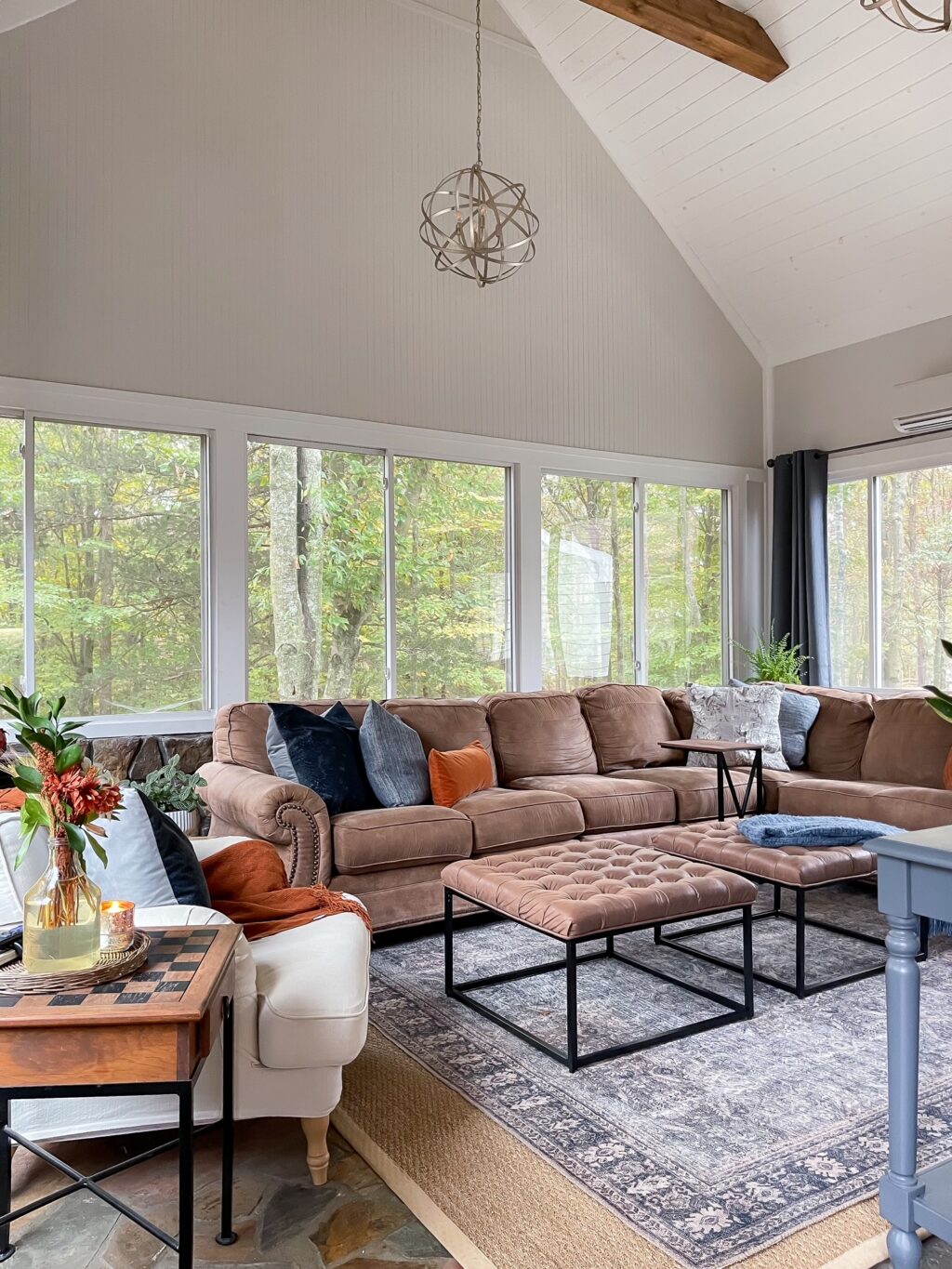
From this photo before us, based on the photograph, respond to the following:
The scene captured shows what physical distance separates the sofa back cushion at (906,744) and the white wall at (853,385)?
6.35 feet

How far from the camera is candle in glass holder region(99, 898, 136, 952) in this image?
177cm

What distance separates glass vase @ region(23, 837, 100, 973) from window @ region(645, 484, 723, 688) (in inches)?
200

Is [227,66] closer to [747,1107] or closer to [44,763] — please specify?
[44,763]

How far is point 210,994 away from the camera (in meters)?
1.65

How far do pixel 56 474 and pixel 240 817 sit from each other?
1.93 m

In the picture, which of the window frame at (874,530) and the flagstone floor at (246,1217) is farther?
the window frame at (874,530)

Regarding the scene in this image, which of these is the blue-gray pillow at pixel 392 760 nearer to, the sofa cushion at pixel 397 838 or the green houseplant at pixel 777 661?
the sofa cushion at pixel 397 838

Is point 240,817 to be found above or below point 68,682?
below

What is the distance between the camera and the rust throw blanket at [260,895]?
2475 mm

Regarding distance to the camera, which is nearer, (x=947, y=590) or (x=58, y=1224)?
(x=58, y=1224)

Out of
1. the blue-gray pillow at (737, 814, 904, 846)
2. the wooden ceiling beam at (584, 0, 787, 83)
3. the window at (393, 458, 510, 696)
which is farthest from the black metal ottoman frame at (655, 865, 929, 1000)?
the wooden ceiling beam at (584, 0, 787, 83)

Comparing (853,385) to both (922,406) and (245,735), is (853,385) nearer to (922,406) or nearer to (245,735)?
(922,406)

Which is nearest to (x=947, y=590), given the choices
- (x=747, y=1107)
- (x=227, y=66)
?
(x=747, y=1107)

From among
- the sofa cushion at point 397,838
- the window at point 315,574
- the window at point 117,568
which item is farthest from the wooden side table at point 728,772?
the window at point 117,568
